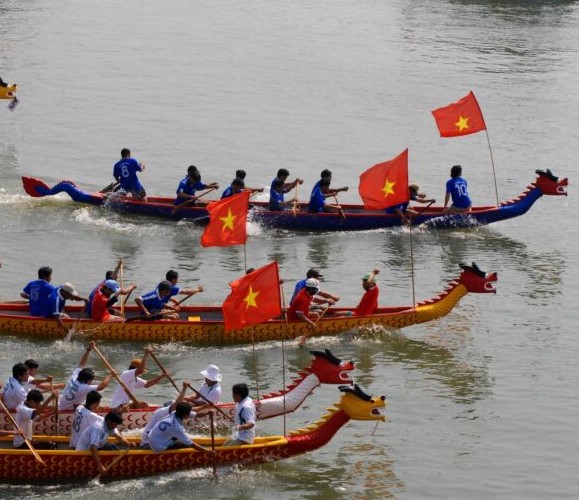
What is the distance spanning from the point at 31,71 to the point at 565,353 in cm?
3026

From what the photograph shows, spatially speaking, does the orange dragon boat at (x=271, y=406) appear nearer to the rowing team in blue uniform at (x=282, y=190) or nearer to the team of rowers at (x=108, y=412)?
the team of rowers at (x=108, y=412)

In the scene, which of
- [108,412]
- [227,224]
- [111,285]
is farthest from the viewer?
[111,285]

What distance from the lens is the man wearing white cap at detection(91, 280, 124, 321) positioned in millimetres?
26312

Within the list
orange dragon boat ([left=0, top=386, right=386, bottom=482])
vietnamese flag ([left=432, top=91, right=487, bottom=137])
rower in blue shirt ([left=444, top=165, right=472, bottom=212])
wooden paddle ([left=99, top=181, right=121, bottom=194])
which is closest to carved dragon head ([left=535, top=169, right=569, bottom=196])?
rower in blue shirt ([left=444, top=165, right=472, bottom=212])

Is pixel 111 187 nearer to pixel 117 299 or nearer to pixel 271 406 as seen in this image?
pixel 117 299

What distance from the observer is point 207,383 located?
73.2 ft

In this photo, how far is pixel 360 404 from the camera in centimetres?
2084

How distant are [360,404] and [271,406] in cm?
244

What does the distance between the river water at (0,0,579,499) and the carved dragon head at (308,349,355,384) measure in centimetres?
159

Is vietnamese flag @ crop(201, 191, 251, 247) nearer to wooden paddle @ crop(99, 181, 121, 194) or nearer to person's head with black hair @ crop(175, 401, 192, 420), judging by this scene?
person's head with black hair @ crop(175, 401, 192, 420)

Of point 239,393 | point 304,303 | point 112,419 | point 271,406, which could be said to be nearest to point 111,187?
point 304,303

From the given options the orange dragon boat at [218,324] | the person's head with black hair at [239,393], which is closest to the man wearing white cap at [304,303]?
the orange dragon boat at [218,324]

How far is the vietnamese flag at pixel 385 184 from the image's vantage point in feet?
98.2

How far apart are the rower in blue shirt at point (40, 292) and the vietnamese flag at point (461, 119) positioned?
13999mm
